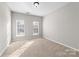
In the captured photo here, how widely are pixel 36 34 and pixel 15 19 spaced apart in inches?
96.9

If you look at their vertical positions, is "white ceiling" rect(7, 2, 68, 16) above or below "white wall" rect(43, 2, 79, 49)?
above

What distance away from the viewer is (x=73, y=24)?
4492 millimetres

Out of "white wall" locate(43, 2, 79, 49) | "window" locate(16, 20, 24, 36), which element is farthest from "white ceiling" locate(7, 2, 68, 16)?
"window" locate(16, 20, 24, 36)

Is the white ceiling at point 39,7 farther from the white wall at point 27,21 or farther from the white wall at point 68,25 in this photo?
the white wall at point 27,21

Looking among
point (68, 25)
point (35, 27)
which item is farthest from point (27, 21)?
point (68, 25)

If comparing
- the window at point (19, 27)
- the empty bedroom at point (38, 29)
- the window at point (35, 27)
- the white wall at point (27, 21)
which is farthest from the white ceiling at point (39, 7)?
the window at point (35, 27)

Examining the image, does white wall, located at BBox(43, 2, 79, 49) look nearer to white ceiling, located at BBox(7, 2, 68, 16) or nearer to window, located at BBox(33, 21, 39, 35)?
white ceiling, located at BBox(7, 2, 68, 16)

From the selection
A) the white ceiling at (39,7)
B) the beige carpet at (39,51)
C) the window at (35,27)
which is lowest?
the beige carpet at (39,51)

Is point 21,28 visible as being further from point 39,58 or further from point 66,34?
point 39,58

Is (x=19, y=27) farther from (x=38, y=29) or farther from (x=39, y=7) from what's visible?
(x=39, y=7)

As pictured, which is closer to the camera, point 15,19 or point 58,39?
point 58,39

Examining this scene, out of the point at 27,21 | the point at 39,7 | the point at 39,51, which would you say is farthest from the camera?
the point at 27,21

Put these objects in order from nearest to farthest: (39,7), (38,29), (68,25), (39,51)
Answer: (39,51) → (68,25) → (39,7) → (38,29)

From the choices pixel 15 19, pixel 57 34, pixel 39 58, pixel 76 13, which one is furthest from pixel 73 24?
pixel 15 19
